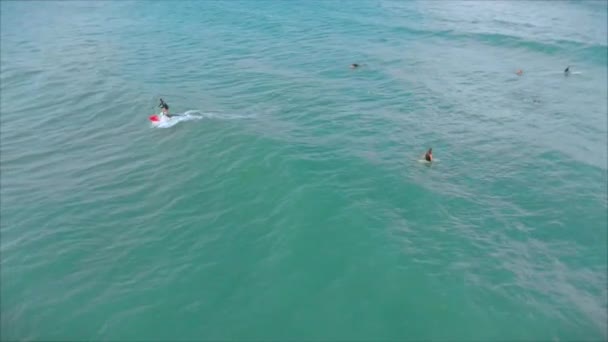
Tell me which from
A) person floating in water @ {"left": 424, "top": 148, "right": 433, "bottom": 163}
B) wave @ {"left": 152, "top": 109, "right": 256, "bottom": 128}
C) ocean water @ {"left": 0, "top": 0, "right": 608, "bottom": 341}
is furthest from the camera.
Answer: wave @ {"left": 152, "top": 109, "right": 256, "bottom": 128}

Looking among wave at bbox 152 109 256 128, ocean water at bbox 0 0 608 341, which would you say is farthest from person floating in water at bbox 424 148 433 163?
wave at bbox 152 109 256 128

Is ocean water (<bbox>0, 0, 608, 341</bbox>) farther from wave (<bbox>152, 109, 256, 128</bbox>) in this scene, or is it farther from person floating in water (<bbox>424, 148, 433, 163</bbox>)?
person floating in water (<bbox>424, 148, 433, 163</bbox>)

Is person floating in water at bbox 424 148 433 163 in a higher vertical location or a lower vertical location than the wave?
lower

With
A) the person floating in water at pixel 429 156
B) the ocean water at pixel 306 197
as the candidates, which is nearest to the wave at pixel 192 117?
the ocean water at pixel 306 197

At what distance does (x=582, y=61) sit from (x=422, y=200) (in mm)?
36404

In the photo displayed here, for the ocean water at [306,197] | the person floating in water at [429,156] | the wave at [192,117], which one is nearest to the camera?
the ocean water at [306,197]

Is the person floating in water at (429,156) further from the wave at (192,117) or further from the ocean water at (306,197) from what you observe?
the wave at (192,117)

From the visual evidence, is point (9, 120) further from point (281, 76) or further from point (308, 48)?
point (308, 48)

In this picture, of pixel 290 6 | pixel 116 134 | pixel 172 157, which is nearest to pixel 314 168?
pixel 172 157

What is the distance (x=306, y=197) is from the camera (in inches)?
977

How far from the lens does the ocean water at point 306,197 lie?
729 inches

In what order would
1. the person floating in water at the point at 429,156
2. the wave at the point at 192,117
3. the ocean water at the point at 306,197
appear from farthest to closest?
the wave at the point at 192,117
the person floating in water at the point at 429,156
the ocean water at the point at 306,197

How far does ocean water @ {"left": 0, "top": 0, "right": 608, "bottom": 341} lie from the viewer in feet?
60.7

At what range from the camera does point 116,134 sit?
108 feet
